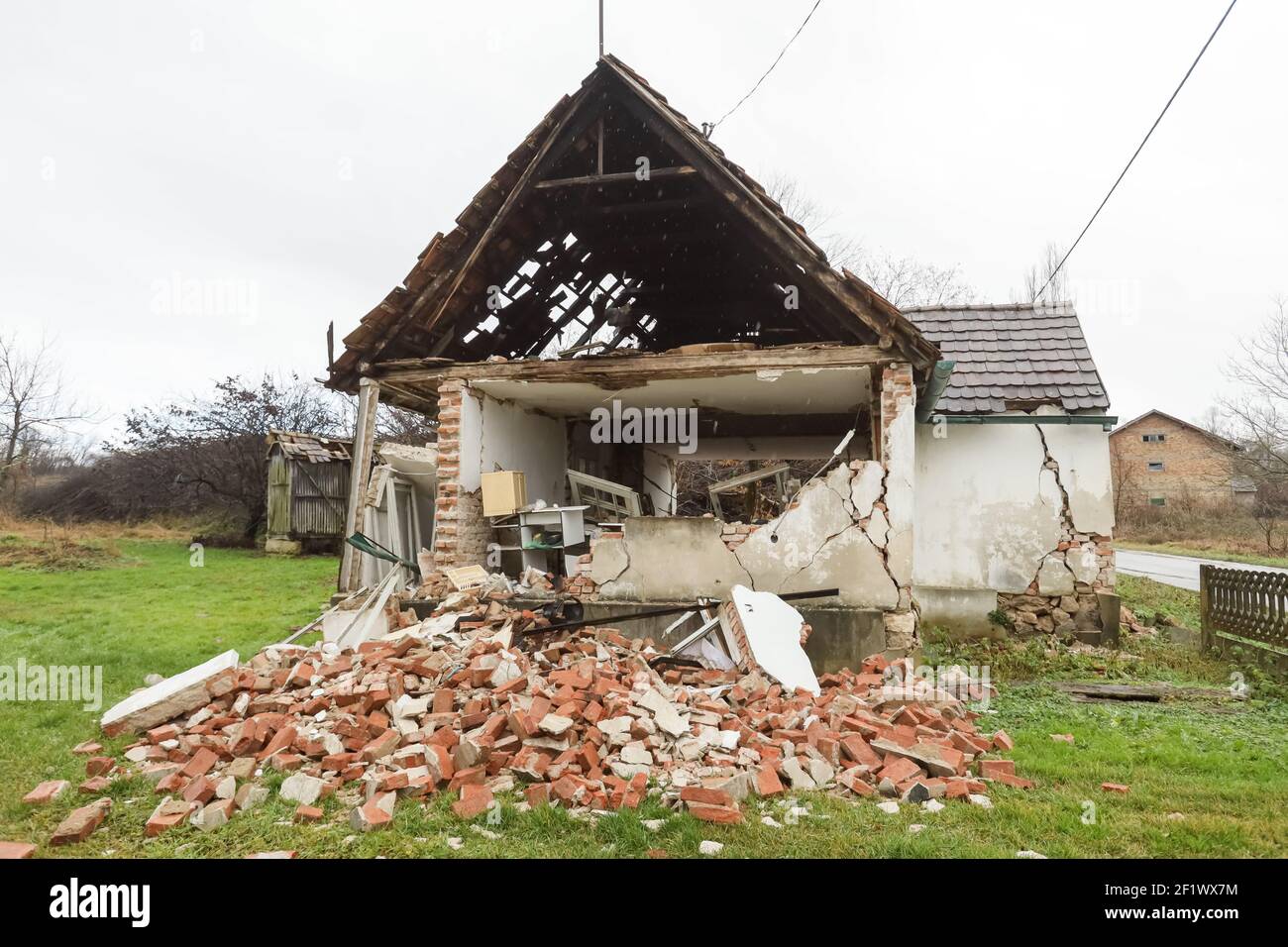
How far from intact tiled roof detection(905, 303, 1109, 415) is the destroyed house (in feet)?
0.19

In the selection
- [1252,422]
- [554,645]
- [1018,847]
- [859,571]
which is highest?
[1252,422]

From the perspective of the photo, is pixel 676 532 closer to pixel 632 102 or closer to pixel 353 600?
pixel 353 600

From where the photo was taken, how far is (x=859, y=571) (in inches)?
268

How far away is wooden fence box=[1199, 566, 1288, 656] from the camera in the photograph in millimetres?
6773

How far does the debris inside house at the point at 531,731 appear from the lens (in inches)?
153

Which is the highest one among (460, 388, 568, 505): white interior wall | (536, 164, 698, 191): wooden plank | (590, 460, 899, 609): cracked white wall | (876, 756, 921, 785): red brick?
(536, 164, 698, 191): wooden plank

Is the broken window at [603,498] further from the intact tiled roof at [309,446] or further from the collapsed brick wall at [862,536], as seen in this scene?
the intact tiled roof at [309,446]

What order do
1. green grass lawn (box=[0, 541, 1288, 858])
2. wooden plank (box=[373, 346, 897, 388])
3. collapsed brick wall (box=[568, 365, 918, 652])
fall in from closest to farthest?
green grass lawn (box=[0, 541, 1288, 858]), collapsed brick wall (box=[568, 365, 918, 652]), wooden plank (box=[373, 346, 897, 388])

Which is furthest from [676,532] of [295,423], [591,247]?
[295,423]

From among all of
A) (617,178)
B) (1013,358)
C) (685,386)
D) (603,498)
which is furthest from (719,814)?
(1013,358)

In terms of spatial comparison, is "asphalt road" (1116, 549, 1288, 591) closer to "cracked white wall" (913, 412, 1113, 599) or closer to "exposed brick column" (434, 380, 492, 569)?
"cracked white wall" (913, 412, 1113, 599)

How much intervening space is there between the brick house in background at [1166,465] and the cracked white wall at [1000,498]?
2974 cm

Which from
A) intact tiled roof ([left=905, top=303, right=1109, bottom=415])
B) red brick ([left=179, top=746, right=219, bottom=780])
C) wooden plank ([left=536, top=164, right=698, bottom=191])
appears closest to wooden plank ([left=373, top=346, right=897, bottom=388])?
wooden plank ([left=536, top=164, right=698, bottom=191])

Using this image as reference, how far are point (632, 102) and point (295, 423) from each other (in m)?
20.8
